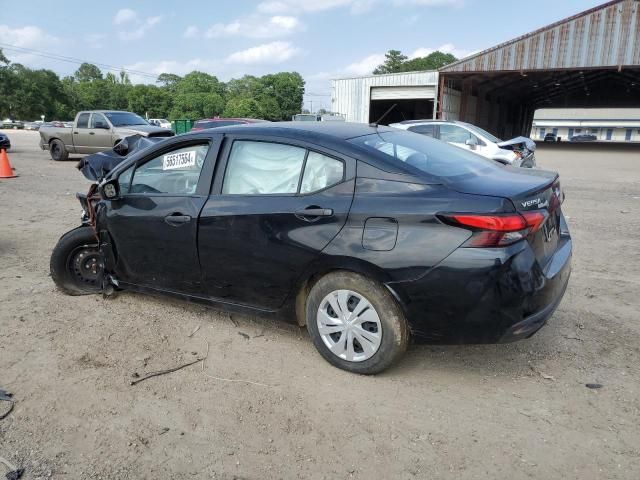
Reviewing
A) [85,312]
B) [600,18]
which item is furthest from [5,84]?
[85,312]

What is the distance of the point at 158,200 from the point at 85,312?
1269 millimetres

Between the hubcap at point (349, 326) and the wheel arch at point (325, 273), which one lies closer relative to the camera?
the wheel arch at point (325, 273)

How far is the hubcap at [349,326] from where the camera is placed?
10.1 feet

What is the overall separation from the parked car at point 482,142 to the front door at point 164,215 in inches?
312

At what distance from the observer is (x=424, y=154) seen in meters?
3.46

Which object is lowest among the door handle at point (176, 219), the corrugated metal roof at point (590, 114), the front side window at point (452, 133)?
the door handle at point (176, 219)

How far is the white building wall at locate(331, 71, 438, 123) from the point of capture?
30484 mm

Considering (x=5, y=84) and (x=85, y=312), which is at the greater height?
(x=5, y=84)

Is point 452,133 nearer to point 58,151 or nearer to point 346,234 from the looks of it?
point 346,234

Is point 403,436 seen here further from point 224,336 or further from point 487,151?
point 487,151

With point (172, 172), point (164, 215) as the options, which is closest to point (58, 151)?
point (172, 172)

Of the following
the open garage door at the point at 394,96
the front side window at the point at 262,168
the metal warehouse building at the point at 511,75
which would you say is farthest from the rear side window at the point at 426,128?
the open garage door at the point at 394,96

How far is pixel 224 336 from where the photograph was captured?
3859mm

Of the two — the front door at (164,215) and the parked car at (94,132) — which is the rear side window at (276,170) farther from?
the parked car at (94,132)
